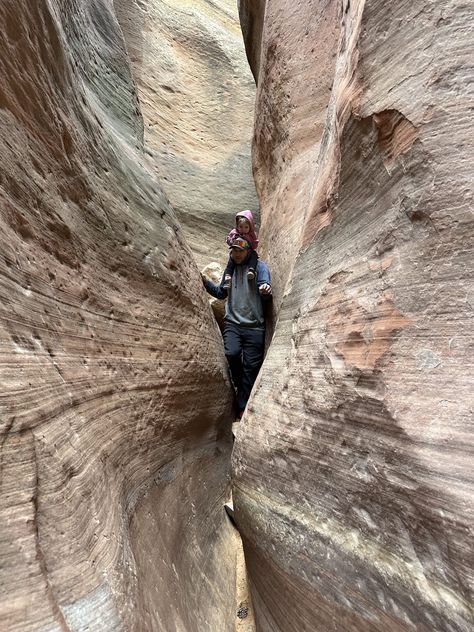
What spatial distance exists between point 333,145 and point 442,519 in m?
2.21

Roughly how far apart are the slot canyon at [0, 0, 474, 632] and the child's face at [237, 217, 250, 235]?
124cm

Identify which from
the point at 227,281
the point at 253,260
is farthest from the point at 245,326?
the point at 253,260

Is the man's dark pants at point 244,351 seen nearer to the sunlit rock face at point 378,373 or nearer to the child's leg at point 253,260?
the child's leg at point 253,260

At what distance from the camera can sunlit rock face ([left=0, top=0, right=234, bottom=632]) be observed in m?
1.62

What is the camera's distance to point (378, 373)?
1.94 m

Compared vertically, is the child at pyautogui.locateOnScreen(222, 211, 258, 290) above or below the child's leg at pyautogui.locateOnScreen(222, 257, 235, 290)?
above

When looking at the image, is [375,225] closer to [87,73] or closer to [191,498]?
[191,498]

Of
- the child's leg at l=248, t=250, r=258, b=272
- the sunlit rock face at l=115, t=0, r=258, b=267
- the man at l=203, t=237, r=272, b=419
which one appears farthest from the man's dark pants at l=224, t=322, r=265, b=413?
the sunlit rock face at l=115, t=0, r=258, b=267

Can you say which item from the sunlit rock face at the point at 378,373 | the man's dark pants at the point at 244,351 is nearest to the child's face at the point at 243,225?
the man's dark pants at the point at 244,351

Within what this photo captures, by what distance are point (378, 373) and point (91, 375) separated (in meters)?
1.44

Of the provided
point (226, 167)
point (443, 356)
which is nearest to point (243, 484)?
point (443, 356)

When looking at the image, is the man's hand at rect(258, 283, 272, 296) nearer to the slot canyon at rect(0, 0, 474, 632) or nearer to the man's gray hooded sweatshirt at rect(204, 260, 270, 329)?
the man's gray hooded sweatshirt at rect(204, 260, 270, 329)

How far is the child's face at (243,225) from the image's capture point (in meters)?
4.86

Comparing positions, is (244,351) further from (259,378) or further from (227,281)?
(259,378)
